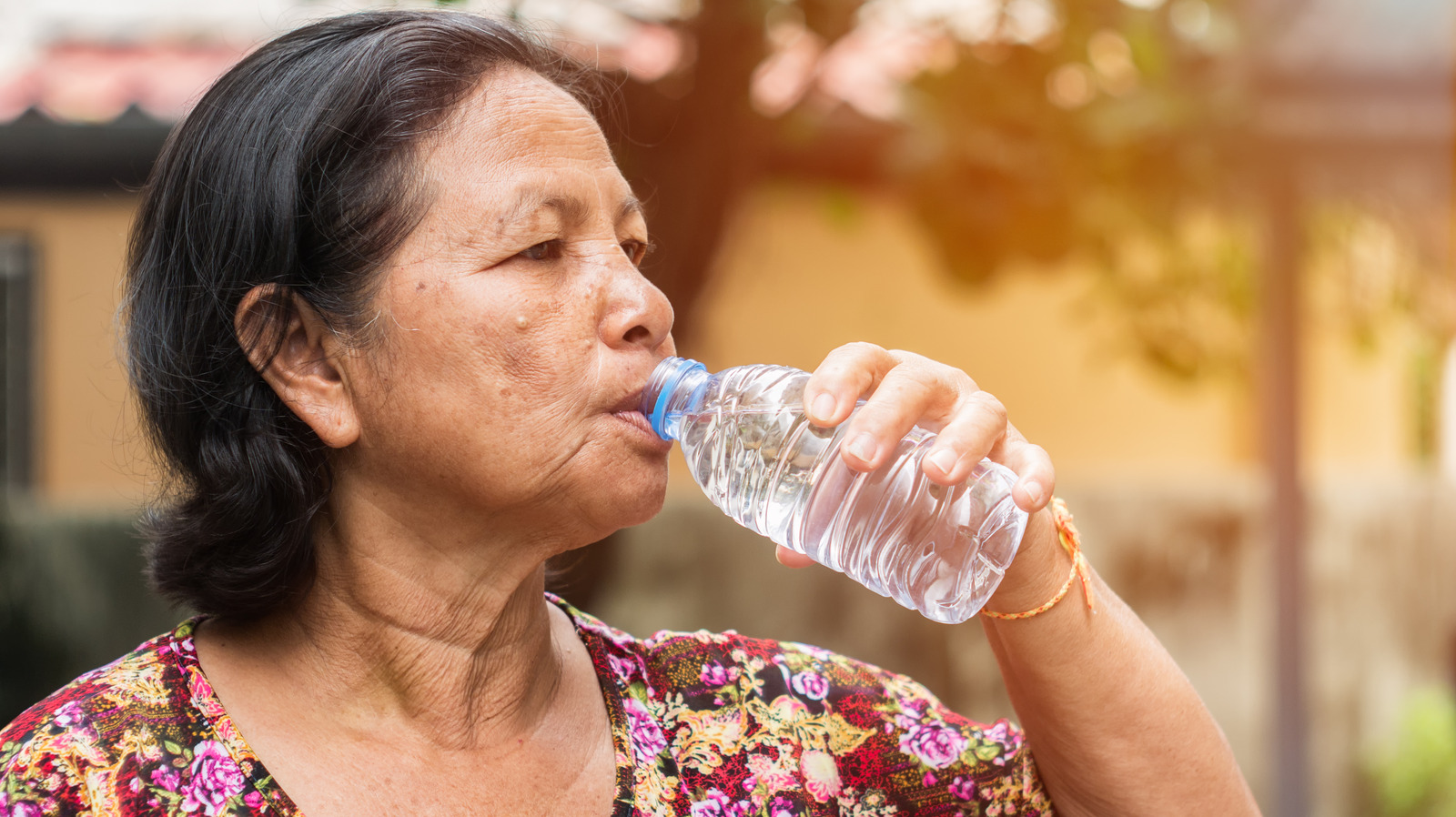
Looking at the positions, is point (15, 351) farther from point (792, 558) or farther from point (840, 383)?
point (840, 383)

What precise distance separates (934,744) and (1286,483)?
392 cm

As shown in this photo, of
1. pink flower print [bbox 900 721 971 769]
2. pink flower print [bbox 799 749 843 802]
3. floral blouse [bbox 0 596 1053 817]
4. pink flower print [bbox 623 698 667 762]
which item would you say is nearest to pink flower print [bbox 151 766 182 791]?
floral blouse [bbox 0 596 1053 817]

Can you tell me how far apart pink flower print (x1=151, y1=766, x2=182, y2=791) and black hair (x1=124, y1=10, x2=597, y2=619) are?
0.77 ft

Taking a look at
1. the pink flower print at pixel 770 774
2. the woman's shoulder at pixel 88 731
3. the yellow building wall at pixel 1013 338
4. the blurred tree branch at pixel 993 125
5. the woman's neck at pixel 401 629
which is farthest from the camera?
the yellow building wall at pixel 1013 338

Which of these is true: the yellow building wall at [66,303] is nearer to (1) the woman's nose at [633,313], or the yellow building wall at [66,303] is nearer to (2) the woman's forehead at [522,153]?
(2) the woman's forehead at [522,153]

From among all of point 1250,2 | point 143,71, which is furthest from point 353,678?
point 143,71

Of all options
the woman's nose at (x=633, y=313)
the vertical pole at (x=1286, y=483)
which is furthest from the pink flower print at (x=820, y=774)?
the vertical pole at (x=1286, y=483)

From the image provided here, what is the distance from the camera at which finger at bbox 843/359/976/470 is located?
46.1 inches

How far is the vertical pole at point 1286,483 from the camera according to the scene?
488 centimetres

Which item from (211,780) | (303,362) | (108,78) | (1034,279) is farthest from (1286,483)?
(108,78)

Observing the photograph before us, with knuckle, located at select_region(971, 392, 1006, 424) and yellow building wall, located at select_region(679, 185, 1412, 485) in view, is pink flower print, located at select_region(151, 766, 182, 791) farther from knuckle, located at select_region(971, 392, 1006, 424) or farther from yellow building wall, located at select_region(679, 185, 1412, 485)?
yellow building wall, located at select_region(679, 185, 1412, 485)

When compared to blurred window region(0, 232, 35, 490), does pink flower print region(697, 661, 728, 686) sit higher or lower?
higher

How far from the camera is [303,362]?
4.50 ft

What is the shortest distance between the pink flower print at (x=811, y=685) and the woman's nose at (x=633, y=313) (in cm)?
54
